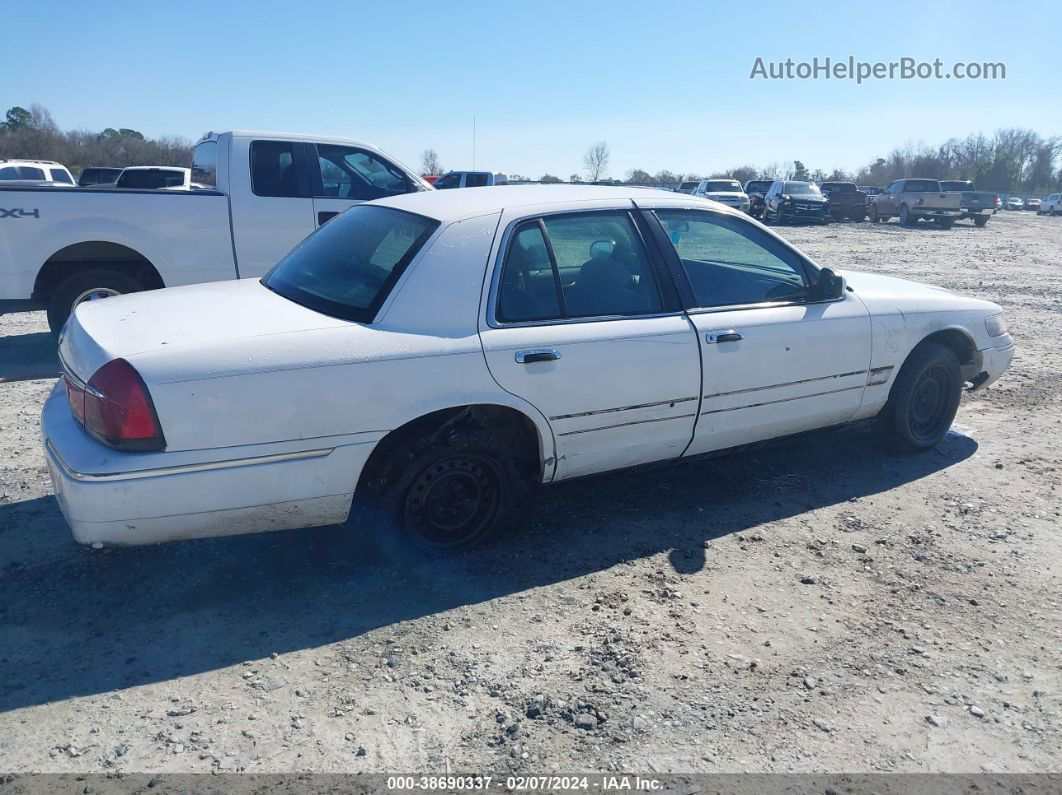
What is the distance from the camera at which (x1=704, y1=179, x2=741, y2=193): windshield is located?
100 ft

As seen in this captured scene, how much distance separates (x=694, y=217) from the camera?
4293 millimetres

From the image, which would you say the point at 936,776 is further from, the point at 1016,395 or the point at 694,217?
the point at 1016,395

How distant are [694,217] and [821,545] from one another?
1.79 meters

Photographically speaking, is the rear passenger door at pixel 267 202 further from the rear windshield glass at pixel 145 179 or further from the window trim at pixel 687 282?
the rear windshield glass at pixel 145 179

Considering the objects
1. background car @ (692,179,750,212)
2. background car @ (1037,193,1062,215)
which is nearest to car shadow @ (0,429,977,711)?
background car @ (692,179,750,212)

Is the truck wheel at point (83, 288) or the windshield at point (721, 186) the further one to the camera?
the windshield at point (721, 186)

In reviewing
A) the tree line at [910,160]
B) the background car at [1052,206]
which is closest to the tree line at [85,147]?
the tree line at [910,160]

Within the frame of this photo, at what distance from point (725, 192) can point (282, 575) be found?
29564 millimetres

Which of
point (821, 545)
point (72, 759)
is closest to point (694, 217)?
point (821, 545)

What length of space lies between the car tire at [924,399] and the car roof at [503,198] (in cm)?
167

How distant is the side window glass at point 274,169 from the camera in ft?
25.4

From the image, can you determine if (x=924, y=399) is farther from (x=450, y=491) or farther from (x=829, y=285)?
(x=450, y=491)

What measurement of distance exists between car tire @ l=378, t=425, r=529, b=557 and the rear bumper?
0.73 feet

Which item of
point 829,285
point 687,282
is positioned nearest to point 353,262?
point 687,282
